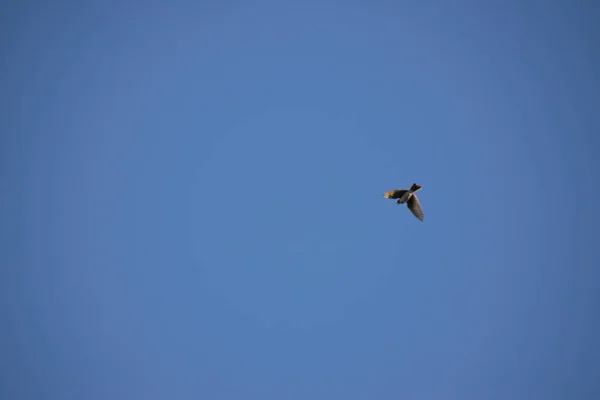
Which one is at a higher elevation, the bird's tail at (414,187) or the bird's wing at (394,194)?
the bird's wing at (394,194)

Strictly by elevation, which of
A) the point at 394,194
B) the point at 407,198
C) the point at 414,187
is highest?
the point at 394,194

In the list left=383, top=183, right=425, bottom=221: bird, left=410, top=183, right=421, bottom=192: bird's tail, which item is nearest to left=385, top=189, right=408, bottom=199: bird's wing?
left=383, top=183, right=425, bottom=221: bird

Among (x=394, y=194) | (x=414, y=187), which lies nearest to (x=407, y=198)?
(x=394, y=194)

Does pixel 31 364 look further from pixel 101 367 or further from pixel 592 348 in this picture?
pixel 592 348

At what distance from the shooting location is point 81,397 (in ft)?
242

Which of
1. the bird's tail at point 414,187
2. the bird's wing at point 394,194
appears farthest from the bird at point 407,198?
the bird's tail at point 414,187

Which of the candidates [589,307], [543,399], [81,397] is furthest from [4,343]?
[589,307]

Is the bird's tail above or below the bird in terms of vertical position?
below

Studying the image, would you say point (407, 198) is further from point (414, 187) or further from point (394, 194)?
point (414, 187)

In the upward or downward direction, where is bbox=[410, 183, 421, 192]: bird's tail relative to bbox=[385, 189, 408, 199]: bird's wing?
downward

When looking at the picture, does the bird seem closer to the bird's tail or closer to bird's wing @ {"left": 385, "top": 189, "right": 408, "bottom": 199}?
bird's wing @ {"left": 385, "top": 189, "right": 408, "bottom": 199}

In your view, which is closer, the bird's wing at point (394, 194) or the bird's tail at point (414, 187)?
the bird's tail at point (414, 187)

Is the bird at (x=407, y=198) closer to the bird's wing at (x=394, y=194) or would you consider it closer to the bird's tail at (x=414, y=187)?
the bird's wing at (x=394, y=194)

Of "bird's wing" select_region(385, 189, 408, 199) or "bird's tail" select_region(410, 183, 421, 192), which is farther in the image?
"bird's wing" select_region(385, 189, 408, 199)
